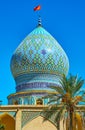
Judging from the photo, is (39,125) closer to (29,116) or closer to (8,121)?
(29,116)

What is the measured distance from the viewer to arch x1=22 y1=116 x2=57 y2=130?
29.4 metres

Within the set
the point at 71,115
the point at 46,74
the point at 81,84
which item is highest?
the point at 46,74

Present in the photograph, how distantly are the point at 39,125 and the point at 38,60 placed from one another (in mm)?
6808

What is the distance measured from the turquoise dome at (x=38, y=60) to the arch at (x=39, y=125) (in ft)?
17.5

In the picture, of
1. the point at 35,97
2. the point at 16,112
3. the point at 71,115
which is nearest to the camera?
the point at 71,115

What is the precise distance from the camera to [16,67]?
117 ft

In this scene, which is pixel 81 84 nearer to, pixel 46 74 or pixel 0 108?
pixel 0 108

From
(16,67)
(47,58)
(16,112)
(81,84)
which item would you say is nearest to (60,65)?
(47,58)

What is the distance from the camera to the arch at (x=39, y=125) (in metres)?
29.4

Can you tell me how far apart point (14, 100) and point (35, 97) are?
1.71 m

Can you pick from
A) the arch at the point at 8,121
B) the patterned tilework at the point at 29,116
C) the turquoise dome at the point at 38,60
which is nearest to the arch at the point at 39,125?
the patterned tilework at the point at 29,116

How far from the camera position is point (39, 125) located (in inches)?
1163

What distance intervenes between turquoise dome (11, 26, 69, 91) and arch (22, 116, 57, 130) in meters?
5.33

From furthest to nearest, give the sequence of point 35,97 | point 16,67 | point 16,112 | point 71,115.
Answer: point 16,67
point 35,97
point 16,112
point 71,115
